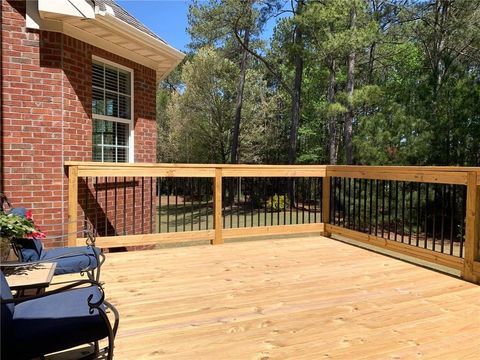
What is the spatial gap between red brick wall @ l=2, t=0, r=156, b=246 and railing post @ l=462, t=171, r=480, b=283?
437 centimetres

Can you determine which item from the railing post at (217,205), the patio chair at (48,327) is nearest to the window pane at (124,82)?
the railing post at (217,205)

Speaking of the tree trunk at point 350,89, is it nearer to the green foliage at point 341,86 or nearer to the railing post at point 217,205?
the green foliage at point 341,86

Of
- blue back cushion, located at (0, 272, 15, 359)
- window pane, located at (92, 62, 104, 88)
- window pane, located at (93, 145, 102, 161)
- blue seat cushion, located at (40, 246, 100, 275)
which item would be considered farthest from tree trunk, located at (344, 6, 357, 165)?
blue back cushion, located at (0, 272, 15, 359)

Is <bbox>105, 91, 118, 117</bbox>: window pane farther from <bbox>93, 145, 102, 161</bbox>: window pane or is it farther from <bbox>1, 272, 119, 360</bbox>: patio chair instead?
<bbox>1, 272, 119, 360</bbox>: patio chair

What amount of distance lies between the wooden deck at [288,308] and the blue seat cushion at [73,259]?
340 mm

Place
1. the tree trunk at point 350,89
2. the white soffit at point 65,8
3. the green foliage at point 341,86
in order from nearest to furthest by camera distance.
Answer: the white soffit at point 65,8
the green foliage at point 341,86
the tree trunk at point 350,89

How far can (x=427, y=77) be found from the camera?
1078 cm

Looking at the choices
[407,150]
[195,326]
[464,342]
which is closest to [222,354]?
[195,326]

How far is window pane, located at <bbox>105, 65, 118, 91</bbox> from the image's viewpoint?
5.57 meters

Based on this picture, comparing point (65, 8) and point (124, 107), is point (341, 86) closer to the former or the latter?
point (124, 107)

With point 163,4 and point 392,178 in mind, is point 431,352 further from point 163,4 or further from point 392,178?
point 163,4

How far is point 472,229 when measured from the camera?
3904 millimetres

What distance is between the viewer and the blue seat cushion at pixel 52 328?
181 centimetres

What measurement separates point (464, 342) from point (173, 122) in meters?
18.9
